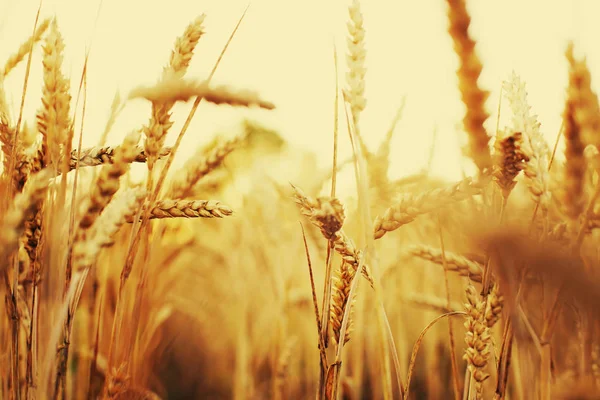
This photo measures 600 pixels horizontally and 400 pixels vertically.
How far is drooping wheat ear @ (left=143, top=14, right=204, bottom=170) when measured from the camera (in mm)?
578

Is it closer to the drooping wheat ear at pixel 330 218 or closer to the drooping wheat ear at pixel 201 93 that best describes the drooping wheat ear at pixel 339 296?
the drooping wheat ear at pixel 330 218

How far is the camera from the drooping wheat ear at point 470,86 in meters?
Answer: 0.46

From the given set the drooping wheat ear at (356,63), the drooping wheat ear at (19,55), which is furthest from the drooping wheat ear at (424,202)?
the drooping wheat ear at (19,55)

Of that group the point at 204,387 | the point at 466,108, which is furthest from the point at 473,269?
the point at 204,387

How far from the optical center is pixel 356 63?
555 millimetres

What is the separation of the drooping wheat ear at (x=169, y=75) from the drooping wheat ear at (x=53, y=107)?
0.09 m

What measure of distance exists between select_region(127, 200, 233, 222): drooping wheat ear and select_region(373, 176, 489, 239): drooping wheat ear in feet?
0.60

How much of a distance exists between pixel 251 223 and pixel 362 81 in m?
1.31

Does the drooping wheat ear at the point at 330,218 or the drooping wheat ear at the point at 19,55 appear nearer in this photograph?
the drooping wheat ear at the point at 330,218

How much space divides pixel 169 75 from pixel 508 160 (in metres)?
0.40

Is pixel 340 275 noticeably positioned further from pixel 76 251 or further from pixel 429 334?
pixel 429 334

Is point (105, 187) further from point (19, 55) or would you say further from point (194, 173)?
point (19, 55)

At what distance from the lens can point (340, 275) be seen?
0.59 metres

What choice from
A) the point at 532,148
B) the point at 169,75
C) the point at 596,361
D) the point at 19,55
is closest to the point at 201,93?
the point at 169,75
